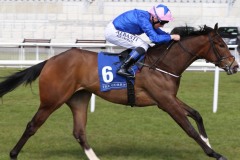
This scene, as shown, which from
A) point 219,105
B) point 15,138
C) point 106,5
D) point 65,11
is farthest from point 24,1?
point 15,138

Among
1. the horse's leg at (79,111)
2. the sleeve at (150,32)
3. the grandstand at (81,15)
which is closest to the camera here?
the sleeve at (150,32)

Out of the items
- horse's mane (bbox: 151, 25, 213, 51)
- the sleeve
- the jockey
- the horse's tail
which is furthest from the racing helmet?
the horse's tail

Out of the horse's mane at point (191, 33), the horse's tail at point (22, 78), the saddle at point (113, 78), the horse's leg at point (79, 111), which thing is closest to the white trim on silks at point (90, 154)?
the horse's leg at point (79, 111)

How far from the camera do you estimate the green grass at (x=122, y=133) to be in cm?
735

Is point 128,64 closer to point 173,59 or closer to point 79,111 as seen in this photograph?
point 173,59

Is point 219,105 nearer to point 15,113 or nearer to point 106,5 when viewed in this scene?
point 15,113

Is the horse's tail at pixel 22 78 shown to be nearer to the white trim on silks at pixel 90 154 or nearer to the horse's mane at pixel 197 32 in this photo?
the white trim on silks at pixel 90 154

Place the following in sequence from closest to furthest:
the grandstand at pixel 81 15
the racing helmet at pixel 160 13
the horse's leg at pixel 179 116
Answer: the horse's leg at pixel 179 116 → the racing helmet at pixel 160 13 → the grandstand at pixel 81 15

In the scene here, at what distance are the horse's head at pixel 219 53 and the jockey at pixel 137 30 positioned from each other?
382mm

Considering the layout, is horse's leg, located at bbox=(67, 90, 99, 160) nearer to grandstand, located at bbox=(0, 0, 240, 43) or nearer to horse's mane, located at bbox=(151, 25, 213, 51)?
horse's mane, located at bbox=(151, 25, 213, 51)

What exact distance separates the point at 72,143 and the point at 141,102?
152cm

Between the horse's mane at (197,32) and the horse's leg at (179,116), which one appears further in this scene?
the horse's mane at (197,32)

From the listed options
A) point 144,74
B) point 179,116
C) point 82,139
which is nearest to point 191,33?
point 144,74

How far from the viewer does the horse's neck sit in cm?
693
